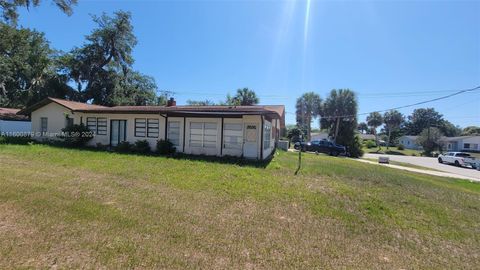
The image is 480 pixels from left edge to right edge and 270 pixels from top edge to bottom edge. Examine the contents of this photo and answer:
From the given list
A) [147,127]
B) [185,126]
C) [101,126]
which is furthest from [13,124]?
[185,126]

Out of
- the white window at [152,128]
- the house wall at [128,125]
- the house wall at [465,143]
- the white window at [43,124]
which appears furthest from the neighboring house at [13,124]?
the house wall at [465,143]

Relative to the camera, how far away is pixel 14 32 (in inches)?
983

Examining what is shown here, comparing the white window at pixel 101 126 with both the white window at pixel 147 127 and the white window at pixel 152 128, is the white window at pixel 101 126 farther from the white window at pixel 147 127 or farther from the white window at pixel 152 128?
the white window at pixel 152 128

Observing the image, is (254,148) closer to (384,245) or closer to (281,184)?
(281,184)

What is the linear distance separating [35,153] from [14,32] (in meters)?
18.6

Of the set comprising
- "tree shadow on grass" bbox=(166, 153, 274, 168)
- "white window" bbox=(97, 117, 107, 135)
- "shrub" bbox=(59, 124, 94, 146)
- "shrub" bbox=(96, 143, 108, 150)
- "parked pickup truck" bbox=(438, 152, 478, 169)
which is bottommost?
"parked pickup truck" bbox=(438, 152, 478, 169)

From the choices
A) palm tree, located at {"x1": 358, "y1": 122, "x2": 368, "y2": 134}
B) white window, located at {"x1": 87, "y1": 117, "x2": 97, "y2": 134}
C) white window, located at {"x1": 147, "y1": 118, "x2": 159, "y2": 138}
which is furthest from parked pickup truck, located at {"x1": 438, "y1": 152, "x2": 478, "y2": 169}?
palm tree, located at {"x1": 358, "y1": 122, "x2": 368, "y2": 134}

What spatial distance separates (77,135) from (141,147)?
514cm

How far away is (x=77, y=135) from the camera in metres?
17.9

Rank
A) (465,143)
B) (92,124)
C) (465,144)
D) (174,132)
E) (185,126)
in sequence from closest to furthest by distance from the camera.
Answer: (185,126) < (174,132) < (92,124) < (465,143) < (465,144)

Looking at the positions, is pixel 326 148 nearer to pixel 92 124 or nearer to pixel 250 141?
pixel 250 141

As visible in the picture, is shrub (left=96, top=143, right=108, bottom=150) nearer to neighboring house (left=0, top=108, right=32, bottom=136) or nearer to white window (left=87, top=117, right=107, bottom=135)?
white window (left=87, top=117, right=107, bottom=135)

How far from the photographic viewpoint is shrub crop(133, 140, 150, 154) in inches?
637

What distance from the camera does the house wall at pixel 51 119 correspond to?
19.5m
